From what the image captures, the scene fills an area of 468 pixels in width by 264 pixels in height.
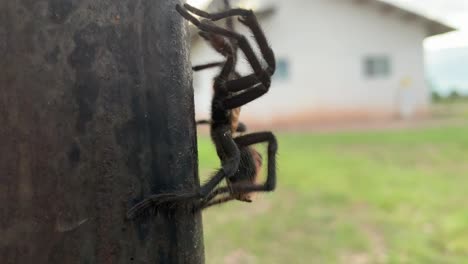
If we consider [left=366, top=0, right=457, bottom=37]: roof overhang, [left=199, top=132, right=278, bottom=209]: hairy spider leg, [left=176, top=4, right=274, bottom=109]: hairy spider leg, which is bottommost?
[left=199, top=132, right=278, bottom=209]: hairy spider leg

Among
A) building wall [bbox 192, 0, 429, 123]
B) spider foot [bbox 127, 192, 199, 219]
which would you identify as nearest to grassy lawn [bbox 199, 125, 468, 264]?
spider foot [bbox 127, 192, 199, 219]

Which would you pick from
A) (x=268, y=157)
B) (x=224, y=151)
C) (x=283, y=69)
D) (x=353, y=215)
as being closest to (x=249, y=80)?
(x=224, y=151)

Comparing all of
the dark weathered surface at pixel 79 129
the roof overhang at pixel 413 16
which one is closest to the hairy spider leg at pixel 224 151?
the dark weathered surface at pixel 79 129

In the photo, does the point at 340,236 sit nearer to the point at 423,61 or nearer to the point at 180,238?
the point at 180,238

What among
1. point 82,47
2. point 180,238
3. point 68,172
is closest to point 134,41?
point 82,47

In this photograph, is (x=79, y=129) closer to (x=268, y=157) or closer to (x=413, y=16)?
(x=268, y=157)

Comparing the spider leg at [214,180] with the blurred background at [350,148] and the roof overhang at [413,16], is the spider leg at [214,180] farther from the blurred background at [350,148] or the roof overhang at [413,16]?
the roof overhang at [413,16]

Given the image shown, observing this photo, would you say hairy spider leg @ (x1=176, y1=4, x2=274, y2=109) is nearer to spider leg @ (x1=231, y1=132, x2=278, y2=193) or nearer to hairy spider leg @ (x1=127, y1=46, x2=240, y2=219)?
hairy spider leg @ (x1=127, y1=46, x2=240, y2=219)
